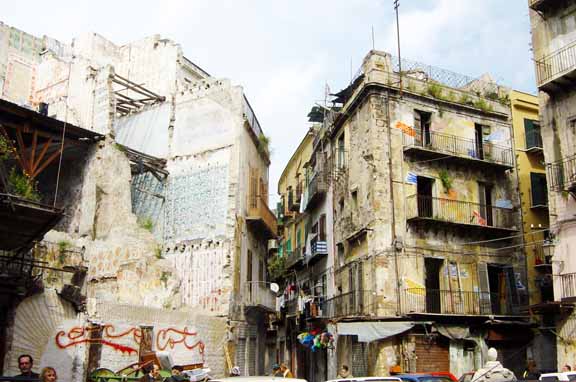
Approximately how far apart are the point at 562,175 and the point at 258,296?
13981 millimetres

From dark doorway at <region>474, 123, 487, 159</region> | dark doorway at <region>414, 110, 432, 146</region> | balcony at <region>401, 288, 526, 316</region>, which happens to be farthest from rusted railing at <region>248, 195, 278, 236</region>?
dark doorway at <region>474, 123, 487, 159</region>

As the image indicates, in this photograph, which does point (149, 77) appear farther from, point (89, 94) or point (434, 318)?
point (434, 318)

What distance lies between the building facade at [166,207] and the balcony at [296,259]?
10.0 ft

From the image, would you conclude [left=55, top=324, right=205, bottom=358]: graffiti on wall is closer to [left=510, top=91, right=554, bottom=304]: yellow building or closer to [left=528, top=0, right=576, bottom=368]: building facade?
[left=528, top=0, right=576, bottom=368]: building facade

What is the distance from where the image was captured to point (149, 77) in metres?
31.7

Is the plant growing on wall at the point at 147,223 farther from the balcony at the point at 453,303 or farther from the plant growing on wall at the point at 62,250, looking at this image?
the balcony at the point at 453,303

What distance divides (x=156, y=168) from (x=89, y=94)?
4603mm

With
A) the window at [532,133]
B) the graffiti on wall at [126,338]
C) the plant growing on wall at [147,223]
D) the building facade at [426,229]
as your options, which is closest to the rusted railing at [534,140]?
the window at [532,133]

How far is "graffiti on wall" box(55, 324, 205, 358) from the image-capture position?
59.5 feet

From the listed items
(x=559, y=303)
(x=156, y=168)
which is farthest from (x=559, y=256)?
(x=156, y=168)

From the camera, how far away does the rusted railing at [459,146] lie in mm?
26566

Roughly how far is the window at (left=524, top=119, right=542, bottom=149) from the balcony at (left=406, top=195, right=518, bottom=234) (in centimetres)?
362

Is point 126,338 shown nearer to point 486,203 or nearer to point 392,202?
point 392,202

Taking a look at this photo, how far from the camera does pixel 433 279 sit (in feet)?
83.5
